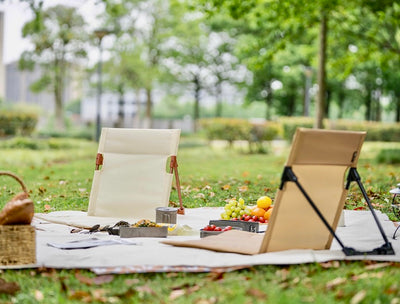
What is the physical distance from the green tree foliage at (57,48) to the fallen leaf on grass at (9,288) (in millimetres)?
29254

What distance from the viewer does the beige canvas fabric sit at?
4695 mm

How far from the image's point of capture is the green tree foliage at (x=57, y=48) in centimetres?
3275

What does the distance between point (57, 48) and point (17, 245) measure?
30.3 meters

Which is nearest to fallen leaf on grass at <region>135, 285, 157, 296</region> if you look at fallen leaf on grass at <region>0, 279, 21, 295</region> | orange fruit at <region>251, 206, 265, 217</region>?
fallen leaf on grass at <region>0, 279, 21, 295</region>

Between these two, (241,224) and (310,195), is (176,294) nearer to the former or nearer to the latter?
(310,195)

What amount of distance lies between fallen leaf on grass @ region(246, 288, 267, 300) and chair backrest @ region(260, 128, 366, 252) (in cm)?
99

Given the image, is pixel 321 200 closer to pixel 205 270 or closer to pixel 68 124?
pixel 205 270

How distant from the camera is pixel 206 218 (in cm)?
692

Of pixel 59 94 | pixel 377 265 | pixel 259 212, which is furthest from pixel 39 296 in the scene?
pixel 59 94

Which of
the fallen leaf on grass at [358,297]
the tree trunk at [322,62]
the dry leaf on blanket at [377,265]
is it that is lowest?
the dry leaf on blanket at [377,265]

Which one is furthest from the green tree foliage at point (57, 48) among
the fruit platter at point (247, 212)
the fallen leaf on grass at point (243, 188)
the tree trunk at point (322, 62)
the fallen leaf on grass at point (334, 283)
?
the fallen leaf on grass at point (334, 283)

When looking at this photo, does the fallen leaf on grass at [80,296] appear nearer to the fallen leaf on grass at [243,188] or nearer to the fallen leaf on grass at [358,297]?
the fallen leaf on grass at [358,297]

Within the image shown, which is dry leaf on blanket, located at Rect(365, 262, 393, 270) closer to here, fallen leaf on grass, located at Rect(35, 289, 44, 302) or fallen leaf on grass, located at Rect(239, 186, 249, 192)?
fallen leaf on grass, located at Rect(35, 289, 44, 302)

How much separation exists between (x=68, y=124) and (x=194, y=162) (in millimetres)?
21520
